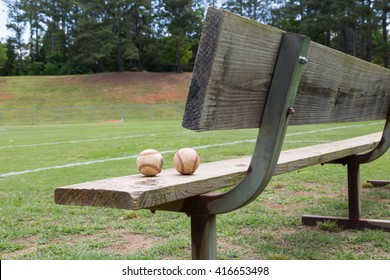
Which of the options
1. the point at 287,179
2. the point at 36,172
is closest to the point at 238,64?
the point at 287,179

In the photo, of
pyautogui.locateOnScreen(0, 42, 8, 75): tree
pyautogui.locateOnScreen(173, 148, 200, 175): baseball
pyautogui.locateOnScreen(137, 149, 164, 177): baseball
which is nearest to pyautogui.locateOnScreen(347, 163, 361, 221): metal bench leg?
pyautogui.locateOnScreen(173, 148, 200, 175): baseball

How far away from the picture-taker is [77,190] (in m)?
1.97

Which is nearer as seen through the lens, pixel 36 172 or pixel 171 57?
pixel 36 172

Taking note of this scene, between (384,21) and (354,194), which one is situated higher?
(384,21)

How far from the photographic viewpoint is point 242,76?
200 centimetres

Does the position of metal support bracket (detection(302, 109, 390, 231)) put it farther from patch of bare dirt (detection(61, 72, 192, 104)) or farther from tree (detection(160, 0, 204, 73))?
tree (detection(160, 0, 204, 73))

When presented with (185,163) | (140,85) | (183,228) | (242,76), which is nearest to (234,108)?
(242,76)

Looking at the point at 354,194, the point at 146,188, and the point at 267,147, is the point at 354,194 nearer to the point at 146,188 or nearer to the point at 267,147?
the point at 267,147

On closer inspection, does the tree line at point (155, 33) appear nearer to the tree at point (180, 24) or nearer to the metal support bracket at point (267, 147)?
the tree at point (180, 24)

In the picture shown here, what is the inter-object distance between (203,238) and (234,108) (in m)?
0.54

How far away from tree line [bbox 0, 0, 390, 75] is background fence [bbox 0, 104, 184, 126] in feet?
41.3

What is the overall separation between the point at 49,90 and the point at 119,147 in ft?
142
